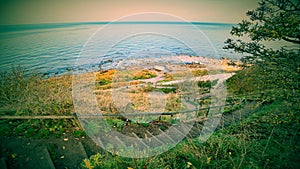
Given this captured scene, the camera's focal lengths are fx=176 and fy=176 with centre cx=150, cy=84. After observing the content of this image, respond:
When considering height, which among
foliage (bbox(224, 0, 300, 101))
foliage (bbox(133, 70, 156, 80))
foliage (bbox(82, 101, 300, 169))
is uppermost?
foliage (bbox(224, 0, 300, 101))

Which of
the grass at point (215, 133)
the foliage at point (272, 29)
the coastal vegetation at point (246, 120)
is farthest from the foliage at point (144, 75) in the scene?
the foliage at point (272, 29)

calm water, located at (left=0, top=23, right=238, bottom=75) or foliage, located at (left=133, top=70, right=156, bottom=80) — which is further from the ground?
calm water, located at (left=0, top=23, right=238, bottom=75)

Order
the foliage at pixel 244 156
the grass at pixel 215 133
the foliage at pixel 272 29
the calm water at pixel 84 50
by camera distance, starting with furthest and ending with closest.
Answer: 1. the calm water at pixel 84 50
2. the foliage at pixel 272 29
3. the grass at pixel 215 133
4. the foliage at pixel 244 156

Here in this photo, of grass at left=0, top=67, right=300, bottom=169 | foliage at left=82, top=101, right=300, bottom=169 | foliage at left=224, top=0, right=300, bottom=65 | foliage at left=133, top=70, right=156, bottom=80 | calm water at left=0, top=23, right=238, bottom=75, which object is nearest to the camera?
foliage at left=82, top=101, right=300, bottom=169

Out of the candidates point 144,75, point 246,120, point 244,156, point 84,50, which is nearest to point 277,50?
point 246,120

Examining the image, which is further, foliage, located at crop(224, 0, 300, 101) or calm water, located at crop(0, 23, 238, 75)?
calm water, located at crop(0, 23, 238, 75)

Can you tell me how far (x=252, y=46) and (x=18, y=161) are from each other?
6695 millimetres

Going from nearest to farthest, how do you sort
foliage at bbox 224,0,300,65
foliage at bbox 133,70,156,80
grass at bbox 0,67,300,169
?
grass at bbox 0,67,300,169, foliage at bbox 224,0,300,65, foliage at bbox 133,70,156,80

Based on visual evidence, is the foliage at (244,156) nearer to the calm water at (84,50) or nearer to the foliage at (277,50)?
the foliage at (277,50)

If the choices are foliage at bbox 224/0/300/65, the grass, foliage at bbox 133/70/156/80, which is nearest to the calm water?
the grass

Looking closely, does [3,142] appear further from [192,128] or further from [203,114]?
[203,114]

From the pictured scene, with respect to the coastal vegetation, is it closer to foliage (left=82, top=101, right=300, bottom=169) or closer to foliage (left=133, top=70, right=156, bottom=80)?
foliage (left=82, top=101, right=300, bottom=169)

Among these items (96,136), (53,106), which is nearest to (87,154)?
(96,136)

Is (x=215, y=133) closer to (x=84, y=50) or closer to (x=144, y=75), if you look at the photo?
(x=144, y=75)
